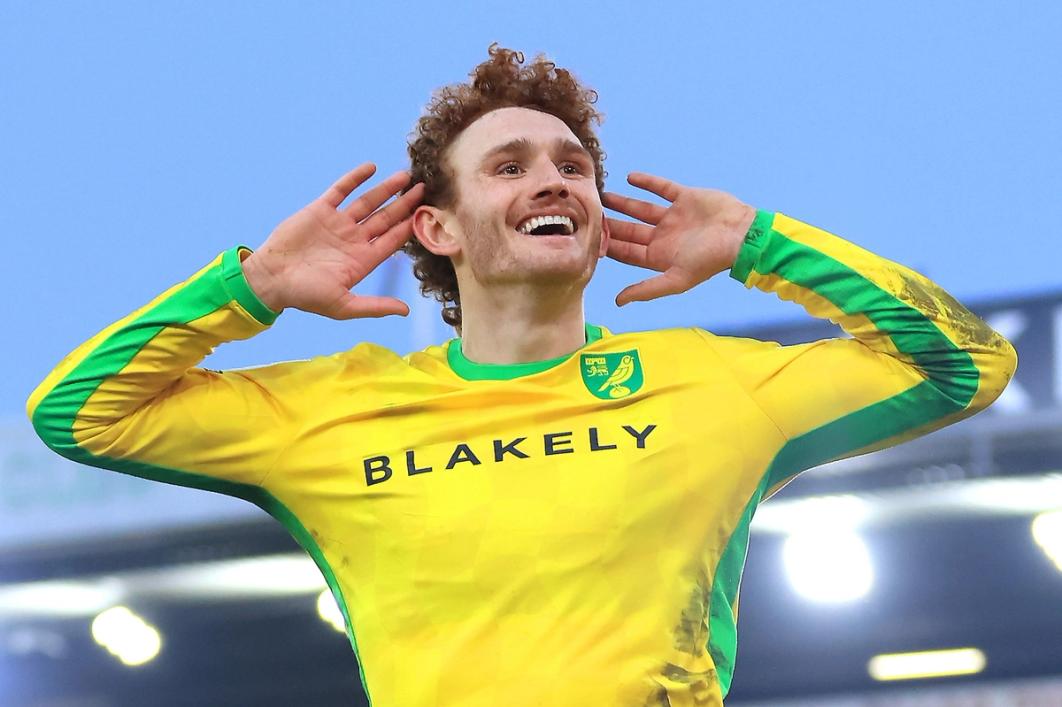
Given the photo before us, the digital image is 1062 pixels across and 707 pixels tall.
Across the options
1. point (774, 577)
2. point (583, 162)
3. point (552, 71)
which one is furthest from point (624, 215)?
point (774, 577)

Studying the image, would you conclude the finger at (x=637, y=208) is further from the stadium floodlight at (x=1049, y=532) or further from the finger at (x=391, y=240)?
the stadium floodlight at (x=1049, y=532)

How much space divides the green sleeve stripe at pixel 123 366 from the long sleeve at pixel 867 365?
0.79 meters

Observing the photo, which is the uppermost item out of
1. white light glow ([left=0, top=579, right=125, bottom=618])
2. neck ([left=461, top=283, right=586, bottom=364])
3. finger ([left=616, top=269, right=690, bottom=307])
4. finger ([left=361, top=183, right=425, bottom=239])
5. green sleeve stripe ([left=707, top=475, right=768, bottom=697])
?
white light glow ([left=0, top=579, right=125, bottom=618])

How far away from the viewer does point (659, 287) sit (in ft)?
9.09

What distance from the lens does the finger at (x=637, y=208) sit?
2871 millimetres

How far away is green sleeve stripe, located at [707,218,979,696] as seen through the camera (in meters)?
2.56

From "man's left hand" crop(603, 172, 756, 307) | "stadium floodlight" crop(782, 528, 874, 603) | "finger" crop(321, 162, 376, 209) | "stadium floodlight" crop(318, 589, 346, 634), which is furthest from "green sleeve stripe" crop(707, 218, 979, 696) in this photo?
"stadium floodlight" crop(318, 589, 346, 634)

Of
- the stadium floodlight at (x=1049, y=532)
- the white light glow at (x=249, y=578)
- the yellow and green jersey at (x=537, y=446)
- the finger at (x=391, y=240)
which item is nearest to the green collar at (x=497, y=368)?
the yellow and green jersey at (x=537, y=446)

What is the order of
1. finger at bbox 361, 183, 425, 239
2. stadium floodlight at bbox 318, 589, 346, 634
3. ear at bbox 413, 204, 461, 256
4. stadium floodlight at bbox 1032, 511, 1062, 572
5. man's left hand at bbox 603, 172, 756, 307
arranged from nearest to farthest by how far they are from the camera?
man's left hand at bbox 603, 172, 756, 307, finger at bbox 361, 183, 425, 239, ear at bbox 413, 204, 461, 256, stadium floodlight at bbox 1032, 511, 1062, 572, stadium floodlight at bbox 318, 589, 346, 634

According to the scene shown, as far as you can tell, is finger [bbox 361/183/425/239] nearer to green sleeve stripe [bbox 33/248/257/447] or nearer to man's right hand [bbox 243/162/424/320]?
man's right hand [bbox 243/162/424/320]

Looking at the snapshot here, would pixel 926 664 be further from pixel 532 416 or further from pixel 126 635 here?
pixel 532 416

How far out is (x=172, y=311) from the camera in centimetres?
261

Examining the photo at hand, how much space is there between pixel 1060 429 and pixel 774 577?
1835 millimetres

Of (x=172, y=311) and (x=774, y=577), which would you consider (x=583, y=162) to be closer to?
(x=172, y=311)
